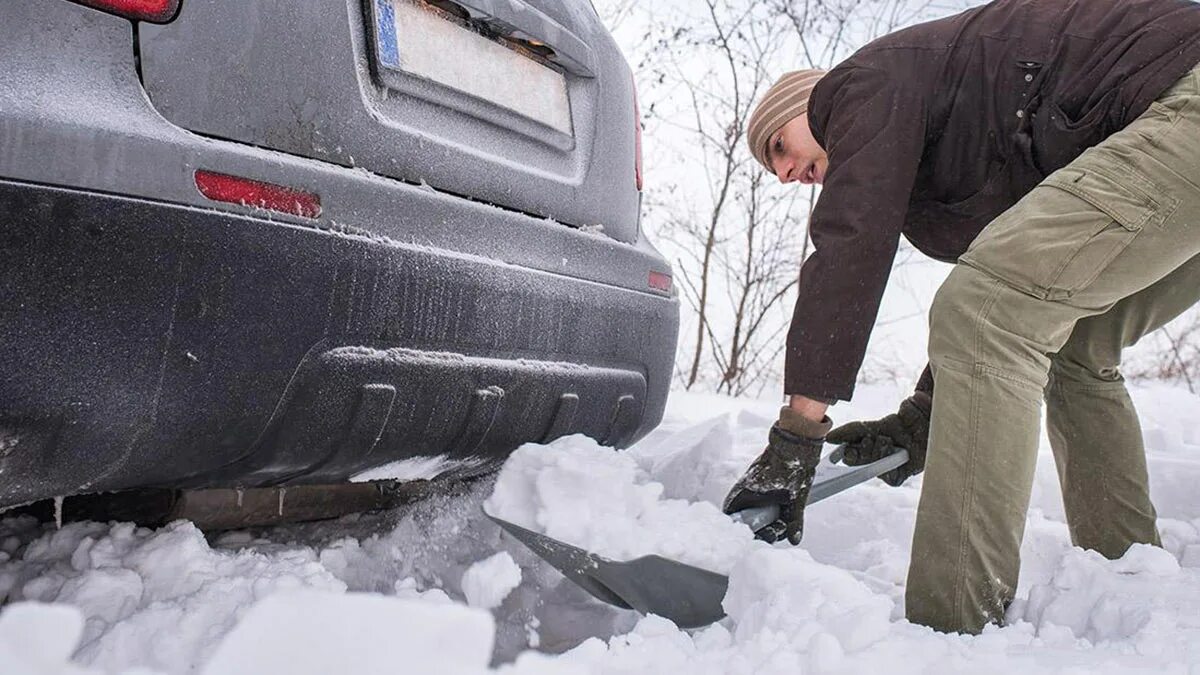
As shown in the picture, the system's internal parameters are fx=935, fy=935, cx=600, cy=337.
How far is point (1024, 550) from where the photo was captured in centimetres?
242

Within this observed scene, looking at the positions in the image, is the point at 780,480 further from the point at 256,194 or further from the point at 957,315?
the point at 256,194

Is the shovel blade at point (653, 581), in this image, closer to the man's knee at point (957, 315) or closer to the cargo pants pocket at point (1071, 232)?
the man's knee at point (957, 315)

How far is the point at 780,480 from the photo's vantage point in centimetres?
186

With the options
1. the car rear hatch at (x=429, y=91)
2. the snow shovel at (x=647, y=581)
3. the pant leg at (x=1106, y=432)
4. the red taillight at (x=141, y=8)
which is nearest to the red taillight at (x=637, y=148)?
the car rear hatch at (x=429, y=91)

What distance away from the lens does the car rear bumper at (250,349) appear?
1157mm

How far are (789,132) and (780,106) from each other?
6 centimetres

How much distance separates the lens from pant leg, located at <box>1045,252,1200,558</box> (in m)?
2.14

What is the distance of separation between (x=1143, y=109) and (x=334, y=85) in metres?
1.40

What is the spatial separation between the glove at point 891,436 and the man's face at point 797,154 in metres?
0.63

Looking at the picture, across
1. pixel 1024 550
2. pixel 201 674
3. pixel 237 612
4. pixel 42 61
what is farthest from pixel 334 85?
pixel 1024 550

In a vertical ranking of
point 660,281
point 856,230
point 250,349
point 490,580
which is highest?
point 856,230

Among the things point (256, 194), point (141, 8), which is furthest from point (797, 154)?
point (141, 8)

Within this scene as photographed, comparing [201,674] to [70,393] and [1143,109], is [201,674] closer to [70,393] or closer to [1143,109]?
[70,393]

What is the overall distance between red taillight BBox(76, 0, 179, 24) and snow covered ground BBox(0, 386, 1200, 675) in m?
0.75
